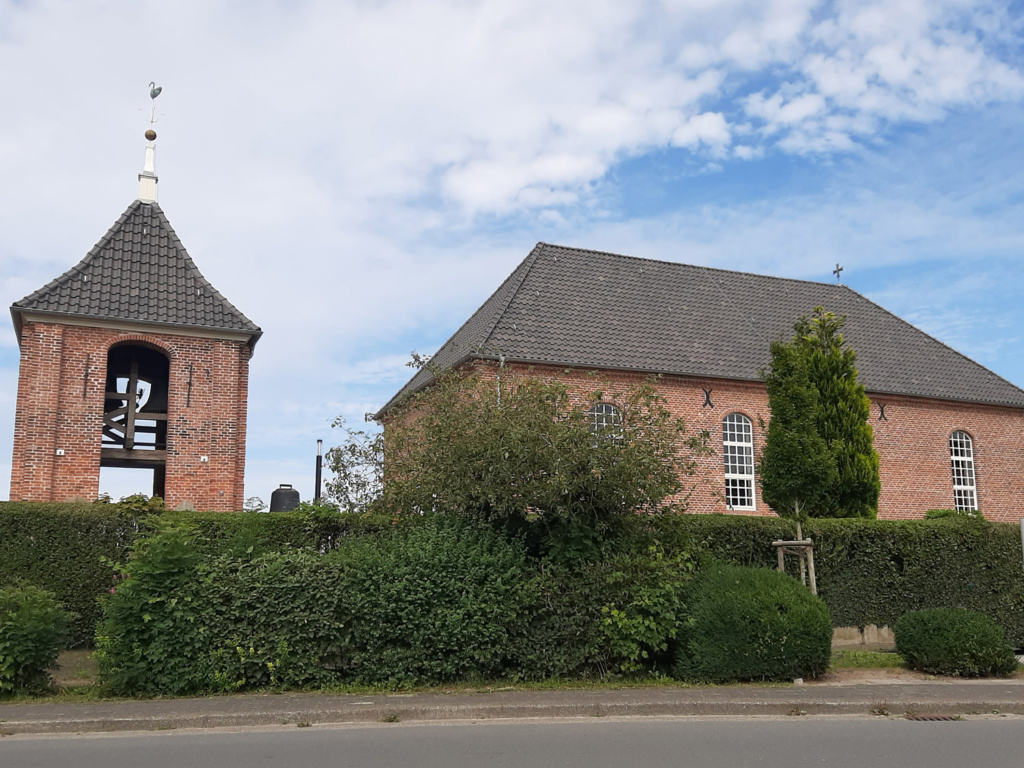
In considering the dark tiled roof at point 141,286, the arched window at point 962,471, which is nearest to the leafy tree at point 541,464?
the dark tiled roof at point 141,286

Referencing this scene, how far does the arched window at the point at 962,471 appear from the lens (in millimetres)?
28734

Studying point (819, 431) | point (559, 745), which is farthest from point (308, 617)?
point (819, 431)

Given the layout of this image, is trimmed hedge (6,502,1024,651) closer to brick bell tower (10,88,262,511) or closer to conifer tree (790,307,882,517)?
conifer tree (790,307,882,517)

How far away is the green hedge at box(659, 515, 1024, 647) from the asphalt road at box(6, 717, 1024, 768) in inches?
208

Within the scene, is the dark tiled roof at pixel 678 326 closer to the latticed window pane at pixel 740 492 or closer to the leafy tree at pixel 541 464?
the latticed window pane at pixel 740 492

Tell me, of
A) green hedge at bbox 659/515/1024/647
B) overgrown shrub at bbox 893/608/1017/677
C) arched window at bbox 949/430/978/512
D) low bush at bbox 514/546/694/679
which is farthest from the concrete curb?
arched window at bbox 949/430/978/512

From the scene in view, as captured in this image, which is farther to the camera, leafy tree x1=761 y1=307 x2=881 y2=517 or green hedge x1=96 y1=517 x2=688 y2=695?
leafy tree x1=761 y1=307 x2=881 y2=517

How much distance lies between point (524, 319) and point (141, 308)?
1054 cm

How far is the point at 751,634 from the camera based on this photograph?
1129cm

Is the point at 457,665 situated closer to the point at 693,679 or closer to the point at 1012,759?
the point at 693,679

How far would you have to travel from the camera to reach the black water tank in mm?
A: 20766

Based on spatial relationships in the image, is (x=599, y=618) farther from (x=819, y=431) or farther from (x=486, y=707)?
(x=819, y=431)

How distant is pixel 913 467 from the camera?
2773cm

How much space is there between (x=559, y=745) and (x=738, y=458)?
1898cm
